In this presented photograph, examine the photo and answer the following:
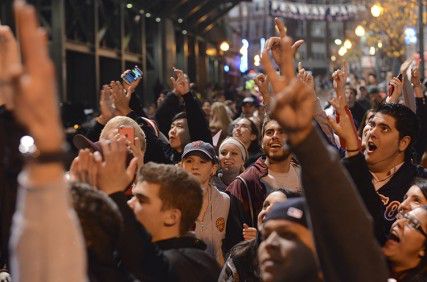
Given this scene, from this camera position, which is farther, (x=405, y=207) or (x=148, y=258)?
(x=405, y=207)

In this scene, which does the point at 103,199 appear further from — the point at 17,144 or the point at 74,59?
the point at 74,59

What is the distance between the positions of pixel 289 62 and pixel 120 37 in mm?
23076

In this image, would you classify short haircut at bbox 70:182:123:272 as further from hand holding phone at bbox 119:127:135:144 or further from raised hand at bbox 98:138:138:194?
hand holding phone at bbox 119:127:135:144

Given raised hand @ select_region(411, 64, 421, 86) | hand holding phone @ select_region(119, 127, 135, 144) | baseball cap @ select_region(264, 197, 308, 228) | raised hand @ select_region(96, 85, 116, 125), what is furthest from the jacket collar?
raised hand @ select_region(411, 64, 421, 86)

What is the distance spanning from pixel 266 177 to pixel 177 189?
2.42m

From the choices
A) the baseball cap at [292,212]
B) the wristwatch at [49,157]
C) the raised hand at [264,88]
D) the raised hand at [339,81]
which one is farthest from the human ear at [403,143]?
the wristwatch at [49,157]

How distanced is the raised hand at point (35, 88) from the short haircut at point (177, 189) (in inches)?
61.6

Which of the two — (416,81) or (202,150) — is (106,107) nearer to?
(202,150)

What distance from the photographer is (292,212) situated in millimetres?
2961

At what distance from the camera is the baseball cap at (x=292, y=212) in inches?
115

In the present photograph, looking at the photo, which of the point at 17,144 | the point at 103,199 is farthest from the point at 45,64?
the point at 17,144

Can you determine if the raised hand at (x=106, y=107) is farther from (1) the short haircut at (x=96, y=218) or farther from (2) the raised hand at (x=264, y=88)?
(1) the short haircut at (x=96, y=218)

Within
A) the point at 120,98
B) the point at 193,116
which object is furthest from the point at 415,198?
the point at 120,98

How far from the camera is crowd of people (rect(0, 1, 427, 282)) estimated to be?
2.18 m
